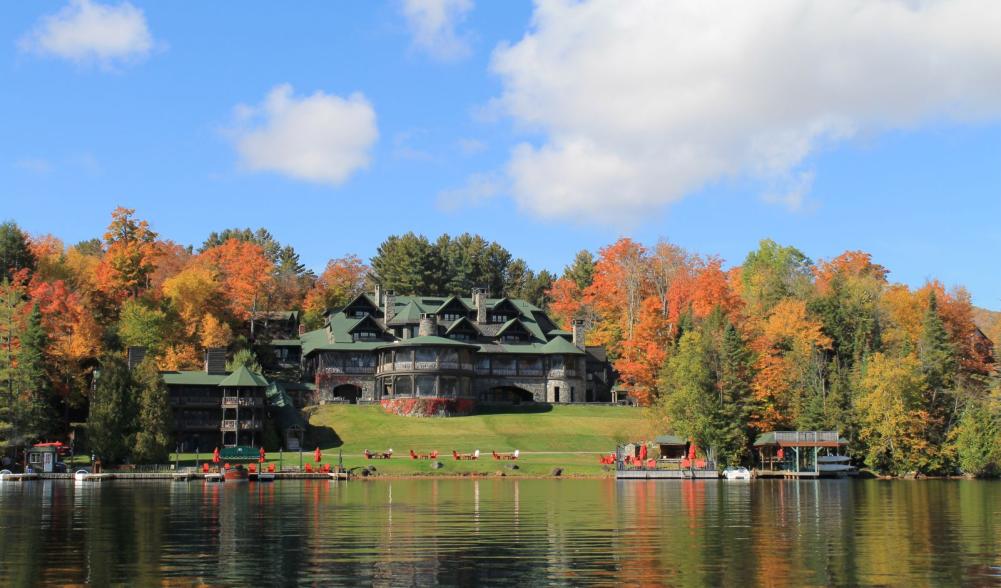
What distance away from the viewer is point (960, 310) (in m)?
103

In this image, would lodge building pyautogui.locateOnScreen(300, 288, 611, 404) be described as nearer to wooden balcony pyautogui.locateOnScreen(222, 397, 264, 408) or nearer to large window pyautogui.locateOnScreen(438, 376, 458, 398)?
large window pyautogui.locateOnScreen(438, 376, 458, 398)

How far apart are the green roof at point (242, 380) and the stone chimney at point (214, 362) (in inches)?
86.2

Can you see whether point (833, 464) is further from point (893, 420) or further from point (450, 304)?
point (450, 304)

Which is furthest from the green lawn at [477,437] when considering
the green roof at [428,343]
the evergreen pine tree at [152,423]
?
the green roof at [428,343]

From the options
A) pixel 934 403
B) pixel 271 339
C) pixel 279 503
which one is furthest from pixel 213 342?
pixel 934 403

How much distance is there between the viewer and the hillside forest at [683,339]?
8119cm

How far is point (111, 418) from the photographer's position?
76938mm

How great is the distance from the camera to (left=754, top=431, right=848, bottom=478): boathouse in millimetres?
79562

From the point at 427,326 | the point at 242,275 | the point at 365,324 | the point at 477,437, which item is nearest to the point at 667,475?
the point at 477,437

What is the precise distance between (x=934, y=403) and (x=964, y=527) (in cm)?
5215

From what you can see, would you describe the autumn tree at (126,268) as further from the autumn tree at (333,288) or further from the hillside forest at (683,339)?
the autumn tree at (333,288)

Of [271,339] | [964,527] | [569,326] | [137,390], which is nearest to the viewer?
[964,527]

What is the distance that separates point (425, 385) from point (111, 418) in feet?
96.9

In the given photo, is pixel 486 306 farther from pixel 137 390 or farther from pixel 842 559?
pixel 842 559
